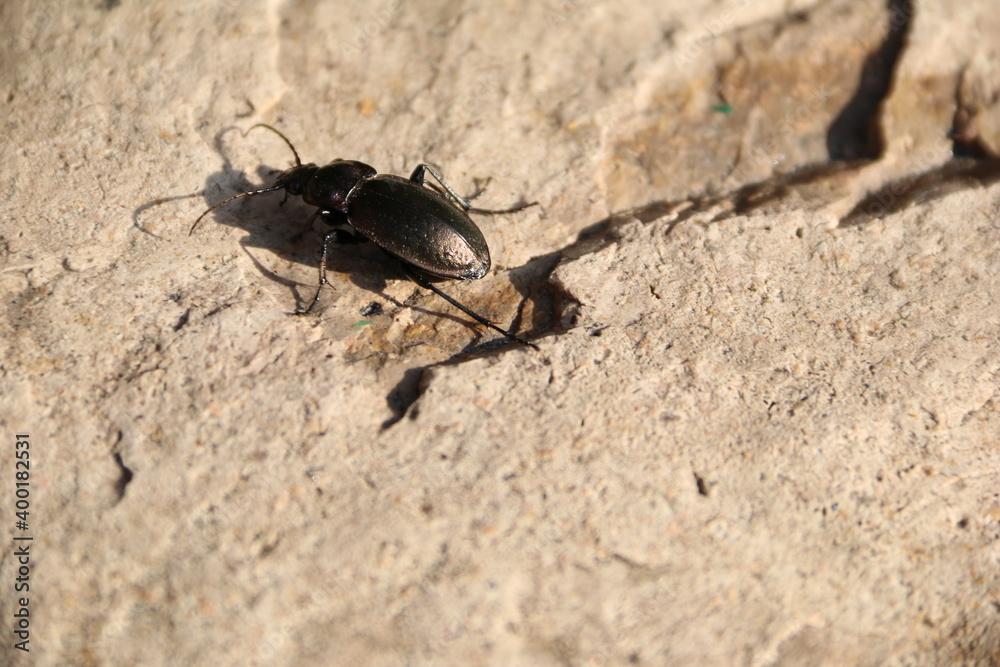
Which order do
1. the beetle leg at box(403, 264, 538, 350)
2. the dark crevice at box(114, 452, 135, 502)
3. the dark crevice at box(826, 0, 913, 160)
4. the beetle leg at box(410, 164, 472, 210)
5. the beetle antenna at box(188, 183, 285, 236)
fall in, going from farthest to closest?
1. the dark crevice at box(826, 0, 913, 160)
2. the beetle leg at box(410, 164, 472, 210)
3. the beetle antenna at box(188, 183, 285, 236)
4. the beetle leg at box(403, 264, 538, 350)
5. the dark crevice at box(114, 452, 135, 502)

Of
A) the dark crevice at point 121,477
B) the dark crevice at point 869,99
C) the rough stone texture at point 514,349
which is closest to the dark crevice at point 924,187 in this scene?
the rough stone texture at point 514,349

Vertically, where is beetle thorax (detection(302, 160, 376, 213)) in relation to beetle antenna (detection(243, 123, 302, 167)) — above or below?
below

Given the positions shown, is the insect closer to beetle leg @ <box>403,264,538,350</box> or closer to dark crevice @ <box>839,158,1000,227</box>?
beetle leg @ <box>403,264,538,350</box>

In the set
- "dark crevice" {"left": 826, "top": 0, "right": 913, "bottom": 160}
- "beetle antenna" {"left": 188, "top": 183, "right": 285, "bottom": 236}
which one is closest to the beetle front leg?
"beetle antenna" {"left": 188, "top": 183, "right": 285, "bottom": 236}

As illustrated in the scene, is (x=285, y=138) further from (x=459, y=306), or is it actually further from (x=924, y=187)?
(x=924, y=187)

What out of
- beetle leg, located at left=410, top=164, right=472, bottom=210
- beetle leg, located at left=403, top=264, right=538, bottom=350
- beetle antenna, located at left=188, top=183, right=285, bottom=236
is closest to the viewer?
beetle leg, located at left=403, top=264, right=538, bottom=350

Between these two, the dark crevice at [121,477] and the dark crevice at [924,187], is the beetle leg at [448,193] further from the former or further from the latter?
the dark crevice at [121,477]

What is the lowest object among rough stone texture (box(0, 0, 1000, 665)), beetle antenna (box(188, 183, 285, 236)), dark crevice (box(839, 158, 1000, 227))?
dark crevice (box(839, 158, 1000, 227))
